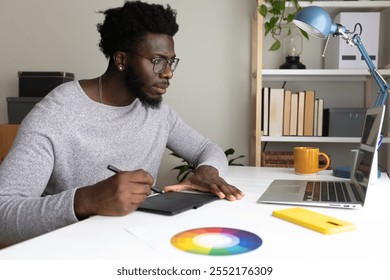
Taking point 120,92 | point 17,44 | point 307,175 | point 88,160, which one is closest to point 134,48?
→ point 120,92

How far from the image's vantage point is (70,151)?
120 cm

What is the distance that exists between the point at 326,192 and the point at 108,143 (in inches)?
25.7

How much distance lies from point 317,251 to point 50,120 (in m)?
0.78

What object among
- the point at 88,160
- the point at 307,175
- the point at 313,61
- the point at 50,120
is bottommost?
the point at 307,175

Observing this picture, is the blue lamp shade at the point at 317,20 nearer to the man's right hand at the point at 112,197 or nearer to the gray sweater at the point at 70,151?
the gray sweater at the point at 70,151

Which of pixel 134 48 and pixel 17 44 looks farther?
pixel 17 44

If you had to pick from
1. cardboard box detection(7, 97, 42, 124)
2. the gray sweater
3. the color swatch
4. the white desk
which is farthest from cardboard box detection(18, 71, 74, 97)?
the color swatch

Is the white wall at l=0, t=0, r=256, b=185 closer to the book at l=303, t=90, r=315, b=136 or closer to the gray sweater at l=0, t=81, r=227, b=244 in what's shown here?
the book at l=303, t=90, r=315, b=136

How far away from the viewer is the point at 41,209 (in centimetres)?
90

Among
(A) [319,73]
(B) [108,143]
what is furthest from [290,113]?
(B) [108,143]

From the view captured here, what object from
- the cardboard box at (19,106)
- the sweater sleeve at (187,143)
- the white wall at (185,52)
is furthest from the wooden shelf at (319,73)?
the cardboard box at (19,106)

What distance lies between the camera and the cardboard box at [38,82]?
2.35 meters

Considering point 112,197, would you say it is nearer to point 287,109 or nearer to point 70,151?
point 70,151

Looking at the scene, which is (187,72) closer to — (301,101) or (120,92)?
(301,101)
